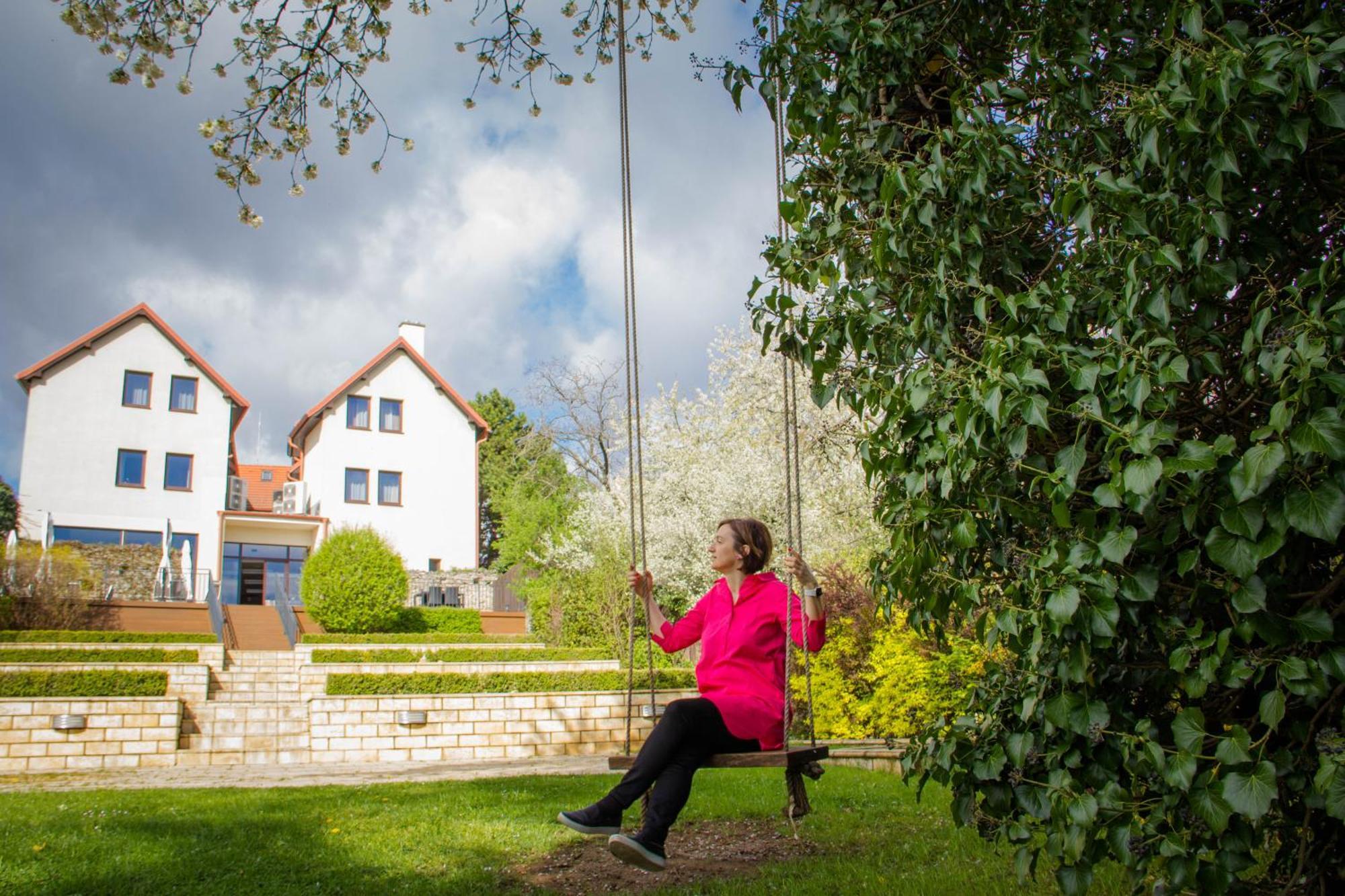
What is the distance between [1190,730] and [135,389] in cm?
2952

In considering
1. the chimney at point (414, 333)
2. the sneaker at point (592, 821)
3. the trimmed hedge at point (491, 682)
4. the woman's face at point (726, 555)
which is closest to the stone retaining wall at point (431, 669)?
the trimmed hedge at point (491, 682)

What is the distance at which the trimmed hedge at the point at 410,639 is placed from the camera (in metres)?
17.2

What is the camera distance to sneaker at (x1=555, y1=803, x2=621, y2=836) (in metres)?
3.90

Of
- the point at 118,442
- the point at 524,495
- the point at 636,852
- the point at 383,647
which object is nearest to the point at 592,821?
the point at 636,852

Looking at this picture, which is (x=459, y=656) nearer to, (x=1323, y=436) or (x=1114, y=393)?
(x=1114, y=393)

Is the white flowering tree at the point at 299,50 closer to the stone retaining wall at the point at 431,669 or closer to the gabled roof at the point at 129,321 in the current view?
the stone retaining wall at the point at 431,669

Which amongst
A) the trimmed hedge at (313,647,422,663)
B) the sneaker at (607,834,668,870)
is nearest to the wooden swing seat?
the sneaker at (607,834,668,870)

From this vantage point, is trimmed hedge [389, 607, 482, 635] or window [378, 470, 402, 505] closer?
trimmed hedge [389, 607, 482, 635]

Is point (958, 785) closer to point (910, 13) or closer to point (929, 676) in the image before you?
point (910, 13)

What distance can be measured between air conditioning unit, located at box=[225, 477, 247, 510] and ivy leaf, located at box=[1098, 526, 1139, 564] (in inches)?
1128

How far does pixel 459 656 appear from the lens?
13906mm

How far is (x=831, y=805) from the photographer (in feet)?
21.1

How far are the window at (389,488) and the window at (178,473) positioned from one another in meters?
5.36

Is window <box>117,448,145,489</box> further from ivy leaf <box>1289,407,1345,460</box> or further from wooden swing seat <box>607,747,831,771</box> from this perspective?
ivy leaf <box>1289,407,1345,460</box>
